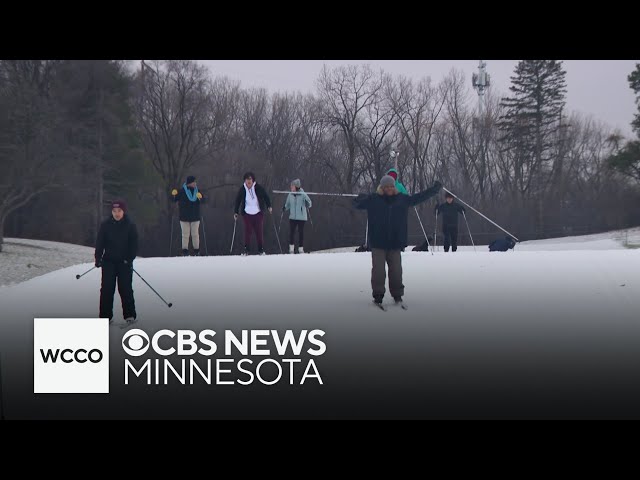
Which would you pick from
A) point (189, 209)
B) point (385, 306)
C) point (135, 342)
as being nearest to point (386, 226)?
point (385, 306)

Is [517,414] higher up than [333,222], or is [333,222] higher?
[333,222]

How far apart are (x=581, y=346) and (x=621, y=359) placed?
0.50 meters

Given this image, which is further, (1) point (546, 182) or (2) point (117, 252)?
(1) point (546, 182)

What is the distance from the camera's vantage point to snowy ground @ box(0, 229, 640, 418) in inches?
251

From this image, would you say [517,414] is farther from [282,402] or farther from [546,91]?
[546,91]

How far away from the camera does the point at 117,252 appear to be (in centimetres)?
831

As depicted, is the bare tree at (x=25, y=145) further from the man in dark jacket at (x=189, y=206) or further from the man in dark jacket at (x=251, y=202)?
the man in dark jacket at (x=251, y=202)

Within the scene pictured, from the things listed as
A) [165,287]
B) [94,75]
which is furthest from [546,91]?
[165,287]

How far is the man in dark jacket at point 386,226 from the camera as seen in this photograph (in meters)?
9.48

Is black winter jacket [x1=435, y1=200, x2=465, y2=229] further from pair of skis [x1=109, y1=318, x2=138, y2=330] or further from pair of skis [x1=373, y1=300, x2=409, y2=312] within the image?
pair of skis [x1=109, y1=318, x2=138, y2=330]

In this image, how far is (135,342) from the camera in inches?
318

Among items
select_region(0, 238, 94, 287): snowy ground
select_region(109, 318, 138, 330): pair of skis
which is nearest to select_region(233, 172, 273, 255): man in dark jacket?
select_region(0, 238, 94, 287): snowy ground

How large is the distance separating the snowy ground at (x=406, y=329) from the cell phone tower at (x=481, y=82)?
3948cm

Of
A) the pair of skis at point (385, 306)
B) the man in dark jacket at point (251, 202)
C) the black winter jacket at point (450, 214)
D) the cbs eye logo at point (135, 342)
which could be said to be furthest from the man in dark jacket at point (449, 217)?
the cbs eye logo at point (135, 342)
